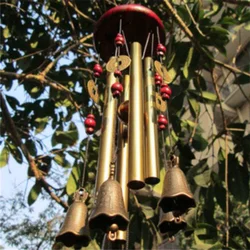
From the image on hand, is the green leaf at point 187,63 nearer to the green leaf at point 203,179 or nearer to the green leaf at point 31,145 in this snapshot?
the green leaf at point 203,179

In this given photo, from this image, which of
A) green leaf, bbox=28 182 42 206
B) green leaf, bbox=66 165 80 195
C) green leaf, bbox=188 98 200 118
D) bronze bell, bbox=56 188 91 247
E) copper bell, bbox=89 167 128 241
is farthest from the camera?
green leaf, bbox=28 182 42 206

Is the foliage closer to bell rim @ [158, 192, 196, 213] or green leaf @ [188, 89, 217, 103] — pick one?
green leaf @ [188, 89, 217, 103]

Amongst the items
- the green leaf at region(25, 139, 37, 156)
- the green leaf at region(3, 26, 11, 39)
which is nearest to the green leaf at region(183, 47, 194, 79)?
the green leaf at region(25, 139, 37, 156)

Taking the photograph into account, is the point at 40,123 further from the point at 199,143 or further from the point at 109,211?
the point at 109,211

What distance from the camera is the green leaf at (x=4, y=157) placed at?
9.07 feet

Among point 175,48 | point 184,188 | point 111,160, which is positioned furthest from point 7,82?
point 184,188

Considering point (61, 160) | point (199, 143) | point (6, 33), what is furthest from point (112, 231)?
point (6, 33)

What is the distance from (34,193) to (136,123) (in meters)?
1.59

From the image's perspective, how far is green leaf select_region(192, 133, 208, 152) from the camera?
8.10ft

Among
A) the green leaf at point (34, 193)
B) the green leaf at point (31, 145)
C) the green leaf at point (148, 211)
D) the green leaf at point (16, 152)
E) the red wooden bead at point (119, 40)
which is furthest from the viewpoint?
the green leaf at point (31, 145)

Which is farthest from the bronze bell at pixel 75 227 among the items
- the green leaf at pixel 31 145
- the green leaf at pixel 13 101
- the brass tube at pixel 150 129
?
the green leaf at pixel 13 101

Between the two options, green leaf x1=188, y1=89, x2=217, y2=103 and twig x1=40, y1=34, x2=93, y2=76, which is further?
twig x1=40, y1=34, x2=93, y2=76

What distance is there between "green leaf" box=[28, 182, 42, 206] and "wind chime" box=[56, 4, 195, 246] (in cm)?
128

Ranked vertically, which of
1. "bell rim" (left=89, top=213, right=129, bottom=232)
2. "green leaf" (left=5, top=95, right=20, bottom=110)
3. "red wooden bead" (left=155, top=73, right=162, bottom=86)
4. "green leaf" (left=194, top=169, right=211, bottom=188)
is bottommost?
"bell rim" (left=89, top=213, right=129, bottom=232)
